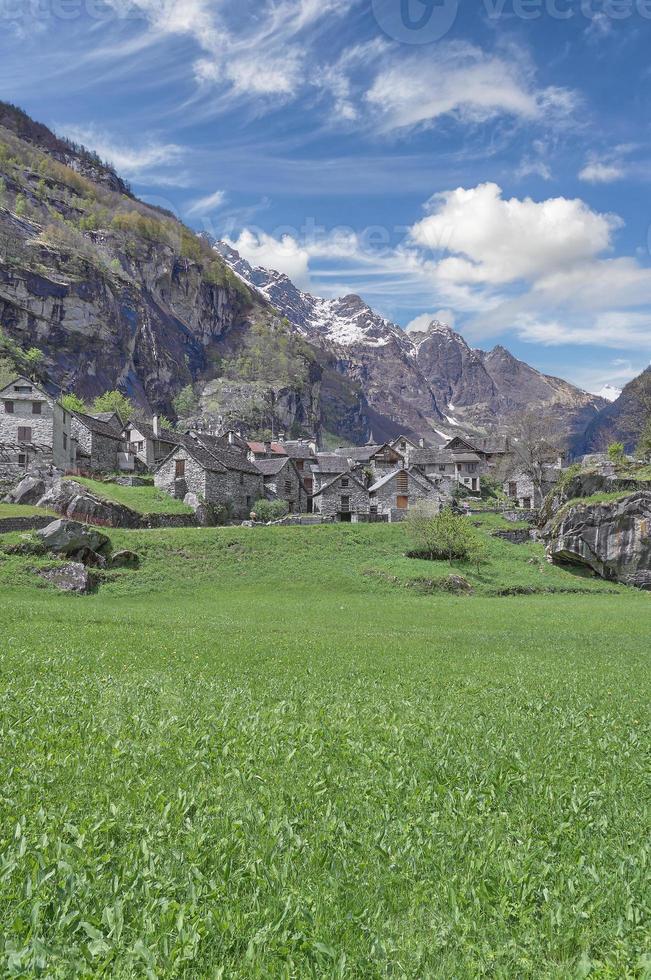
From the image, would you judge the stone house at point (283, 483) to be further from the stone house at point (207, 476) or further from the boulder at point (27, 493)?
the boulder at point (27, 493)

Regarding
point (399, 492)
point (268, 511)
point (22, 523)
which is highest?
point (399, 492)

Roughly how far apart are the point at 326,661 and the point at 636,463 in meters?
64.5

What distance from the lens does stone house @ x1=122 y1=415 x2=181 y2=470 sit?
287 feet

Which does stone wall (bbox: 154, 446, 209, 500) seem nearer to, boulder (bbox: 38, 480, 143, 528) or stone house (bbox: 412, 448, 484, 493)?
boulder (bbox: 38, 480, 143, 528)

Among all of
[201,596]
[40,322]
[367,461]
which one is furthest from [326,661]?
[40,322]

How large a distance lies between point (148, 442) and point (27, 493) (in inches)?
1344

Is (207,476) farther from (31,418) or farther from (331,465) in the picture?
(331,465)

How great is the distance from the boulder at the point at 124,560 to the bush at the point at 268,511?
30.8 m

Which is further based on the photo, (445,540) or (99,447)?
(99,447)

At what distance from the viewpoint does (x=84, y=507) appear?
167 feet

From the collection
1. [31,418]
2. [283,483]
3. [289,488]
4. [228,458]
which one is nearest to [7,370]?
[31,418]

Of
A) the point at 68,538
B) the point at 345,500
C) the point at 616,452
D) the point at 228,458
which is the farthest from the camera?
the point at 345,500

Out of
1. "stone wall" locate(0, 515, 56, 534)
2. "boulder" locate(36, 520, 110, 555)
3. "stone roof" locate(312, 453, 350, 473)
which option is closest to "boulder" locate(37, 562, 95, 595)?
"boulder" locate(36, 520, 110, 555)

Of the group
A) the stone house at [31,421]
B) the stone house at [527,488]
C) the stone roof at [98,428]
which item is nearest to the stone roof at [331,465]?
the stone house at [527,488]
